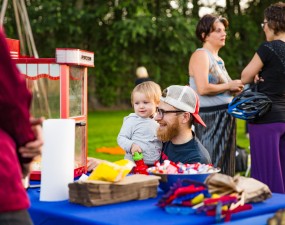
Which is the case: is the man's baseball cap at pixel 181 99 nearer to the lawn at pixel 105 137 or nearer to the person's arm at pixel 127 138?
the person's arm at pixel 127 138

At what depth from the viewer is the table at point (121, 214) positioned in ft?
5.65

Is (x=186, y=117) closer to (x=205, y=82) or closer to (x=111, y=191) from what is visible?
(x=111, y=191)

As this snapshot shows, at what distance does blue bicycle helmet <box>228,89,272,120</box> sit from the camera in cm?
354

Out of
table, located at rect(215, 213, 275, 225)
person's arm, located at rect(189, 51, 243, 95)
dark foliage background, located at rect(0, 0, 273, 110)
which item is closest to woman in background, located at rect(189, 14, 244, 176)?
person's arm, located at rect(189, 51, 243, 95)

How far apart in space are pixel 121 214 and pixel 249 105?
1949mm

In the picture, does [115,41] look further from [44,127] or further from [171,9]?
[44,127]

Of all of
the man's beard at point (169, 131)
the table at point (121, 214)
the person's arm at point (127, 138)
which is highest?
the man's beard at point (169, 131)

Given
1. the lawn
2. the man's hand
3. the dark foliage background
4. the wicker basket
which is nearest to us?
the wicker basket

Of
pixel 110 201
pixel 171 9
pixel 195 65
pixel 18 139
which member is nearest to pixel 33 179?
pixel 110 201

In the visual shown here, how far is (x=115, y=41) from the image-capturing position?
1925cm

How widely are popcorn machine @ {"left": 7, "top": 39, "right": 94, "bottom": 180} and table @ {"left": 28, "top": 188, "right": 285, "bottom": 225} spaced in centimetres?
60

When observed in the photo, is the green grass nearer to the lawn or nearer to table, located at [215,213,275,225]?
the lawn

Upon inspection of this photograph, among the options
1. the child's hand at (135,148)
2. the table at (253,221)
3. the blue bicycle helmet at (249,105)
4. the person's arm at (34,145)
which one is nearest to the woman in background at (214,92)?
the blue bicycle helmet at (249,105)

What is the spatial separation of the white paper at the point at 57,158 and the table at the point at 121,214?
0.05 metres
